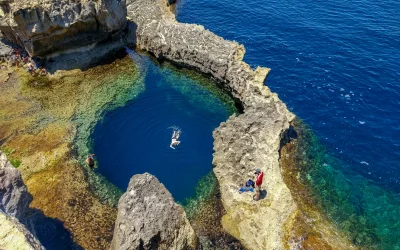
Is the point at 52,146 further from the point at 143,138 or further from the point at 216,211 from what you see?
the point at 216,211

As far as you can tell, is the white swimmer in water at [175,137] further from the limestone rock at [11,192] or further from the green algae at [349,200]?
the limestone rock at [11,192]

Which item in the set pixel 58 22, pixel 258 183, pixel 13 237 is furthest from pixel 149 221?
pixel 58 22

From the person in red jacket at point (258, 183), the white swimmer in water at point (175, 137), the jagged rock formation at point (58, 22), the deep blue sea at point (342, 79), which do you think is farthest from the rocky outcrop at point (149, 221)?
the jagged rock formation at point (58, 22)

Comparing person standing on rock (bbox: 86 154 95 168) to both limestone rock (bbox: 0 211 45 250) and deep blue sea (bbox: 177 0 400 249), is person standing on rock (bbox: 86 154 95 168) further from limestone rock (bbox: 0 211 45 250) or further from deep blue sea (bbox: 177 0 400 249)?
deep blue sea (bbox: 177 0 400 249)

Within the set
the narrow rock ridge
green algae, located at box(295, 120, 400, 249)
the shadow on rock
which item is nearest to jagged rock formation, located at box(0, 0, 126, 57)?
the narrow rock ridge

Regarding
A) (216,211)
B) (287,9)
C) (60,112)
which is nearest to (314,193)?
(216,211)
